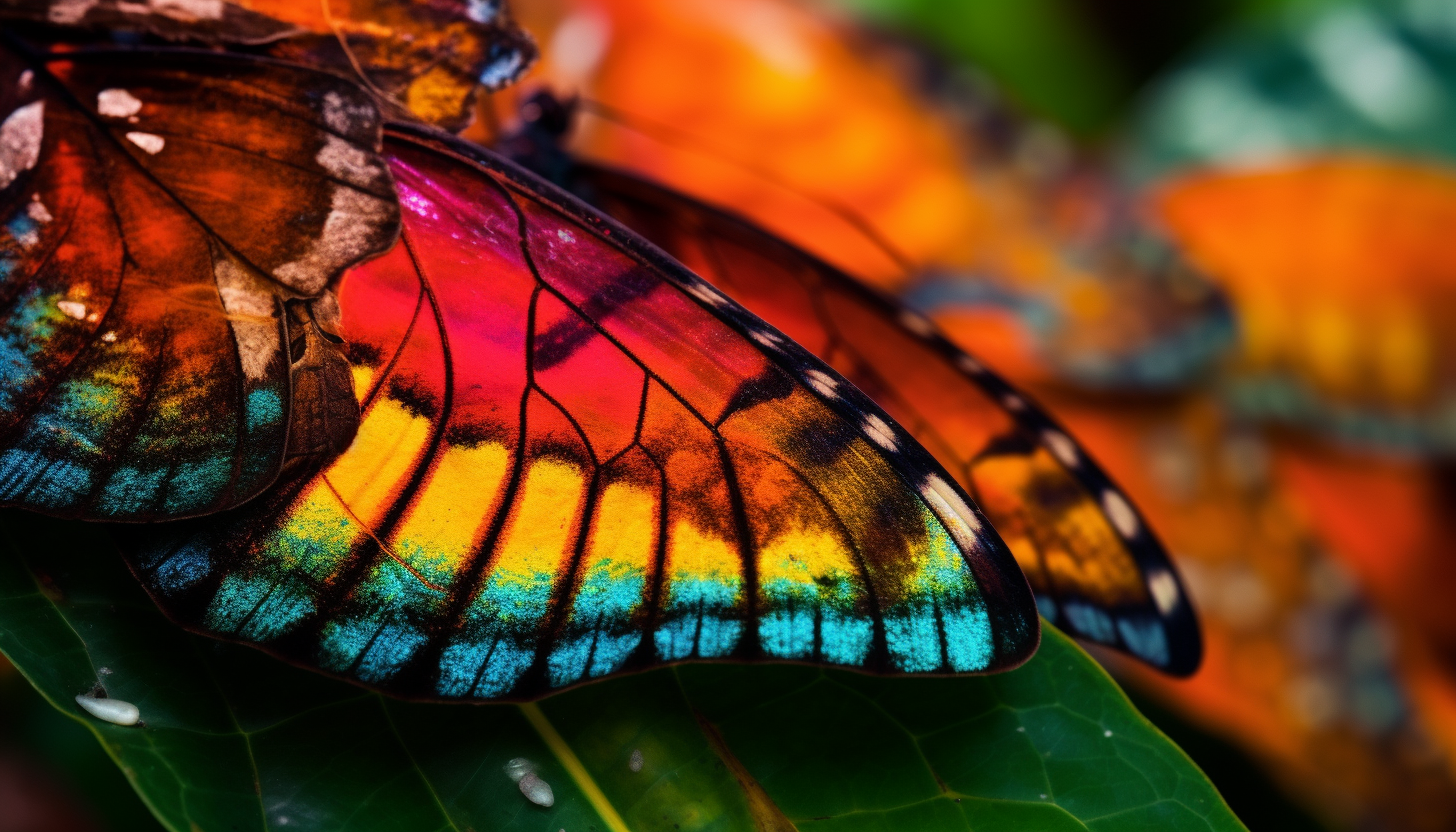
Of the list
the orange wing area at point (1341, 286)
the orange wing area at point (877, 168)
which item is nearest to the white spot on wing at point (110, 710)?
the orange wing area at point (877, 168)

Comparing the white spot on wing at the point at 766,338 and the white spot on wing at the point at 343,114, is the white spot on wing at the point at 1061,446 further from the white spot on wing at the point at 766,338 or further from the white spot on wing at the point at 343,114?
the white spot on wing at the point at 343,114

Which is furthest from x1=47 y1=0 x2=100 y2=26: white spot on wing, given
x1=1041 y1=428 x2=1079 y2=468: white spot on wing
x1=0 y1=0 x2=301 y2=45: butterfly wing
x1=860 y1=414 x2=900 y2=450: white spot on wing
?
x1=1041 y1=428 x2=1079 y2=468: white spot on wing

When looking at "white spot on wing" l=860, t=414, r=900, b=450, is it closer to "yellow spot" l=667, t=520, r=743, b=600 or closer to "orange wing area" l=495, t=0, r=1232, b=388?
"yellow spot" l=667, t=520, r=743, b=600

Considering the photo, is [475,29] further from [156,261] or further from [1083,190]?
[1083,190]

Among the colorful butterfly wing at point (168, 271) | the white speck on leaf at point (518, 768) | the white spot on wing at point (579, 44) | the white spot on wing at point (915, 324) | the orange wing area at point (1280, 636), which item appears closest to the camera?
the colorful butterfly wing at point (168, 271)

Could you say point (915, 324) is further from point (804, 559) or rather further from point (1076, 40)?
point (1076, 40)

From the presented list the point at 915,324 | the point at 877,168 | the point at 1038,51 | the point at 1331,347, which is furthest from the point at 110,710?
the point at 1038,51

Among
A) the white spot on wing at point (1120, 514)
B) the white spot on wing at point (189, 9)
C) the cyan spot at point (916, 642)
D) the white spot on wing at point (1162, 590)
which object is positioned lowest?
the cyan spot at point (916, 642)
